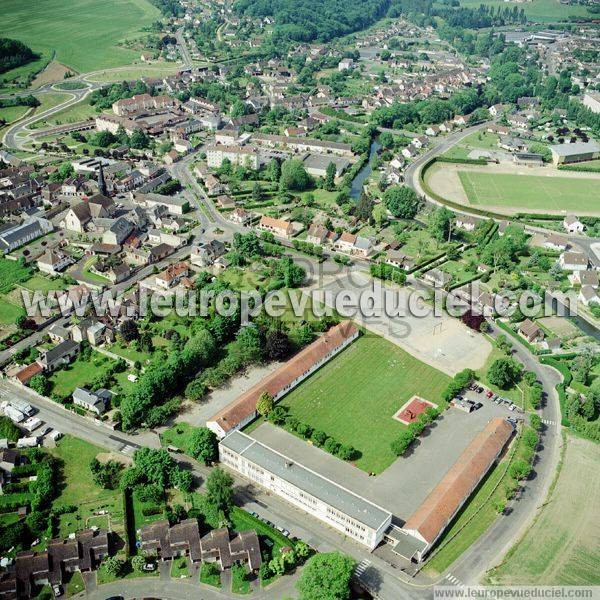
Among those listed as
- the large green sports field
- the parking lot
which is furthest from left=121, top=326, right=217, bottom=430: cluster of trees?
the large green sports field

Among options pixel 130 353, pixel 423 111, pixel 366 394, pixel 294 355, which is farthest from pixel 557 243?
pixel 423 111

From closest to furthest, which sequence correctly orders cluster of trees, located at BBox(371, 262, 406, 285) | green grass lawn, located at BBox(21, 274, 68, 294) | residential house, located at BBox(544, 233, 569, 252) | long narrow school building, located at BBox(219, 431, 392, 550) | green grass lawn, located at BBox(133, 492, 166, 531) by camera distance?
long narrow school building, located at BBox(219, 431, 392, 550) < green grass lawn, located at BBox(133, 492, 166, 531) < green grass lawn, located at BBox(21, 274, 68, 294) < cluster of trees, located at BBox(371, 262, 406, 285) < residential house, located at BBox(544, 233, 569, 252)

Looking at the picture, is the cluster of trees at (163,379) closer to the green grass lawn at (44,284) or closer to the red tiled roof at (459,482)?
the green grass lawn at (44,284)

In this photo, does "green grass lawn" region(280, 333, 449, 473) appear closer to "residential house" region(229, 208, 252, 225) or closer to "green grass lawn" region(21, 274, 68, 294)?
"residential house" region(229, 208, 252, 225)

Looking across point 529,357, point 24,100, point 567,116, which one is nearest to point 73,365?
point 529,357

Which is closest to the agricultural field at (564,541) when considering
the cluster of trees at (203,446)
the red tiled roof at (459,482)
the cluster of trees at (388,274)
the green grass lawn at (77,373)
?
the red tiled roof at (459,482)

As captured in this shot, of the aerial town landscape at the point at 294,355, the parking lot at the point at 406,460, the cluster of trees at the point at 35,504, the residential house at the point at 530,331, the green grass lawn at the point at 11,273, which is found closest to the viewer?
the aerial town landscape at the point at 294,355

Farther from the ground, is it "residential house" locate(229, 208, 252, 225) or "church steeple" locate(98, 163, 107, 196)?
"church steeple" locate(98, 163, 107, 196)
